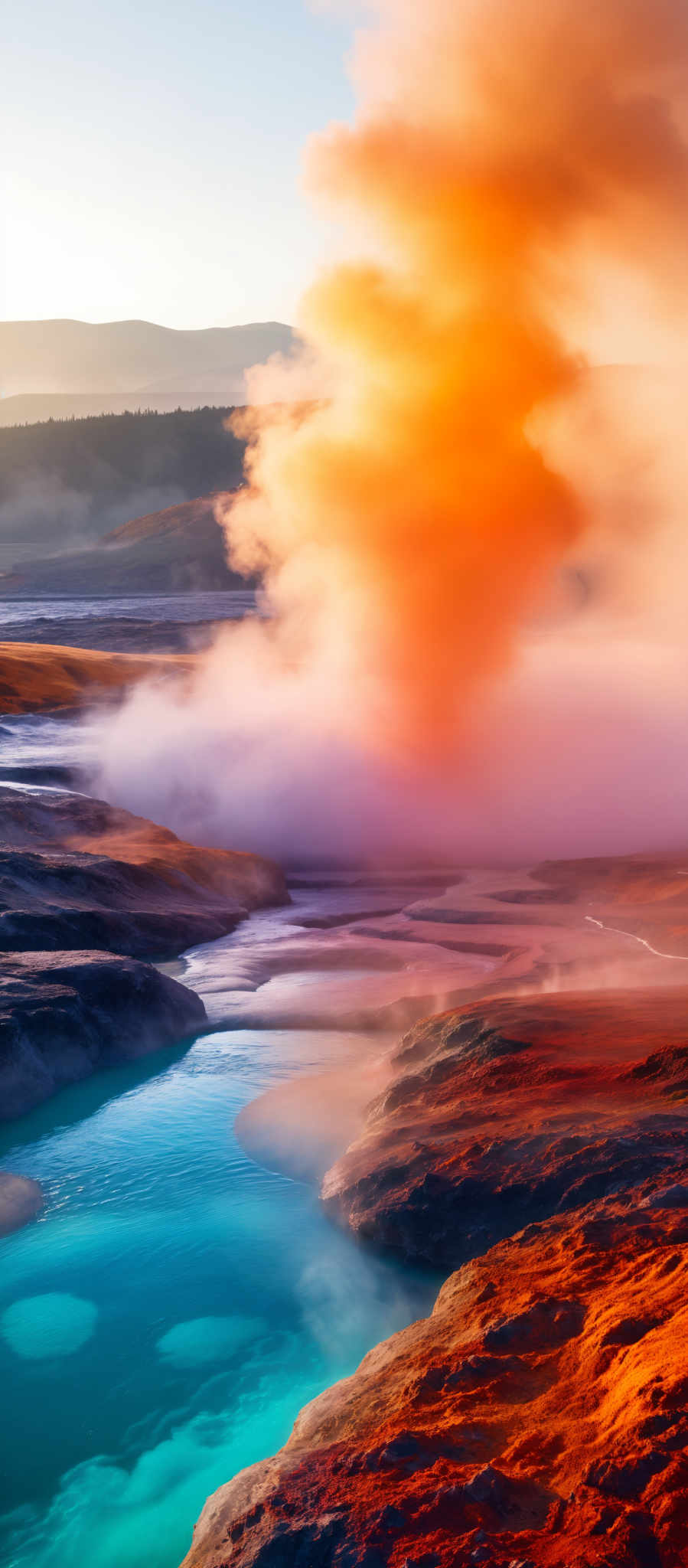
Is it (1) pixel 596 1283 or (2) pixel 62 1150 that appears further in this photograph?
(2) pixel 62 1150

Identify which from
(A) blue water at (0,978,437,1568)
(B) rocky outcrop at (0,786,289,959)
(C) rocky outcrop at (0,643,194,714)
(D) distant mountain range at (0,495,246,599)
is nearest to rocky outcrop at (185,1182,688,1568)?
(A) blue water at (0,978,437,1568)

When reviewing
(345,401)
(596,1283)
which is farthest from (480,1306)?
(345,401)

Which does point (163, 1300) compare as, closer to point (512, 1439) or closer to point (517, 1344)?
point (517, 1344)

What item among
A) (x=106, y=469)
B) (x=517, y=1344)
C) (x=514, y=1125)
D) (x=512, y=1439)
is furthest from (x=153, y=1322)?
(x=106, y=469)

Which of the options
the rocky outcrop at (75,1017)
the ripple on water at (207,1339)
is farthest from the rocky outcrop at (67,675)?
the ripple on water at (207,1339)

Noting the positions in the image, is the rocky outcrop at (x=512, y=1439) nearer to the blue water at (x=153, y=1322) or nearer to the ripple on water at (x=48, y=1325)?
the blue water at (x=153, y=1322)

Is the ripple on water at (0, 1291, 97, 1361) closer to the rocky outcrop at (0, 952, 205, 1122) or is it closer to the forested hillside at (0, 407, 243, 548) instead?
the rocky outcrop at (0, 952, 205, 1122)

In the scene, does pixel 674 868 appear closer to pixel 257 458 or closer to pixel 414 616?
pixel 414 616
